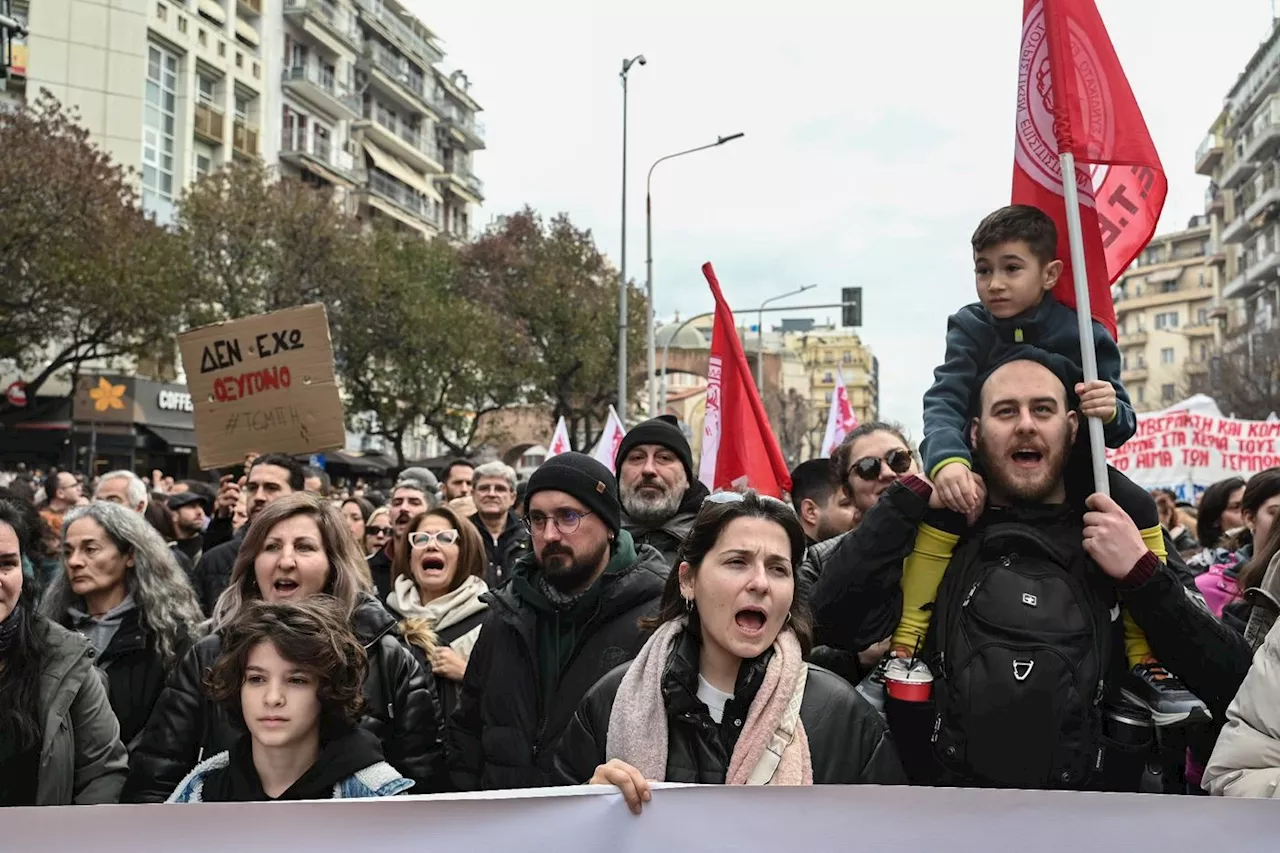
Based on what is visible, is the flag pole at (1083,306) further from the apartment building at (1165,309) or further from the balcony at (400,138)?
the apartment building at (1165,309)

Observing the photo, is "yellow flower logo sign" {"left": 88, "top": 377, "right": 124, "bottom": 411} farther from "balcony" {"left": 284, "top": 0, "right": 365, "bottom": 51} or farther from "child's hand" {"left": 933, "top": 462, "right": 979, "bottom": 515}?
"child's hand" {"left": 933, "top": 462, "right": 979, "bottom": 515}

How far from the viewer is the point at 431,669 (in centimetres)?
438

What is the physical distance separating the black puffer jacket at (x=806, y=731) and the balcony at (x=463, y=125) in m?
56.6

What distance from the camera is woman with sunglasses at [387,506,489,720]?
4762 millimetres

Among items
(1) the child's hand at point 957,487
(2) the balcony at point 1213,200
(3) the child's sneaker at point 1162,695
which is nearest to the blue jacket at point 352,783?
(1) the child's hand at point 957,487

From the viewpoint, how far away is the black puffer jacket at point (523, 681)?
355cm

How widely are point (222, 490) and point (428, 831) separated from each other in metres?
5.41

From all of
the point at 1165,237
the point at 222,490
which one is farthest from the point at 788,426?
the point at 222,490

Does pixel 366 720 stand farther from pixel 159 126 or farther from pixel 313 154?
pixel 313 154

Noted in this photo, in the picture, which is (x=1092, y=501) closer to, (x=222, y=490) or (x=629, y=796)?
(x=629, y=796)

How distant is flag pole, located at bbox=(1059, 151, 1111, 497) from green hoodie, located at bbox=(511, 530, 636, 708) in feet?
4.94

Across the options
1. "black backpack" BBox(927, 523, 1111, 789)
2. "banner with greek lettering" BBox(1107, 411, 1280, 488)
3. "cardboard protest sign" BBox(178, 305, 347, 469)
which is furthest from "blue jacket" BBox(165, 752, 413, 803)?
"banner with greek lettering" BBox(1107, 411, 1280, 488)

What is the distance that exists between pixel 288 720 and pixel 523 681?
2.53 feet

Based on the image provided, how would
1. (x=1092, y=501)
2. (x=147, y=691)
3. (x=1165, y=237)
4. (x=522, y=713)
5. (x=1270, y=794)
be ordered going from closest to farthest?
(x=1270, y=794)
(x=1092, y=501)
(x=522, y=713)
(x=147, y=691)
(x=1165, y=237)
